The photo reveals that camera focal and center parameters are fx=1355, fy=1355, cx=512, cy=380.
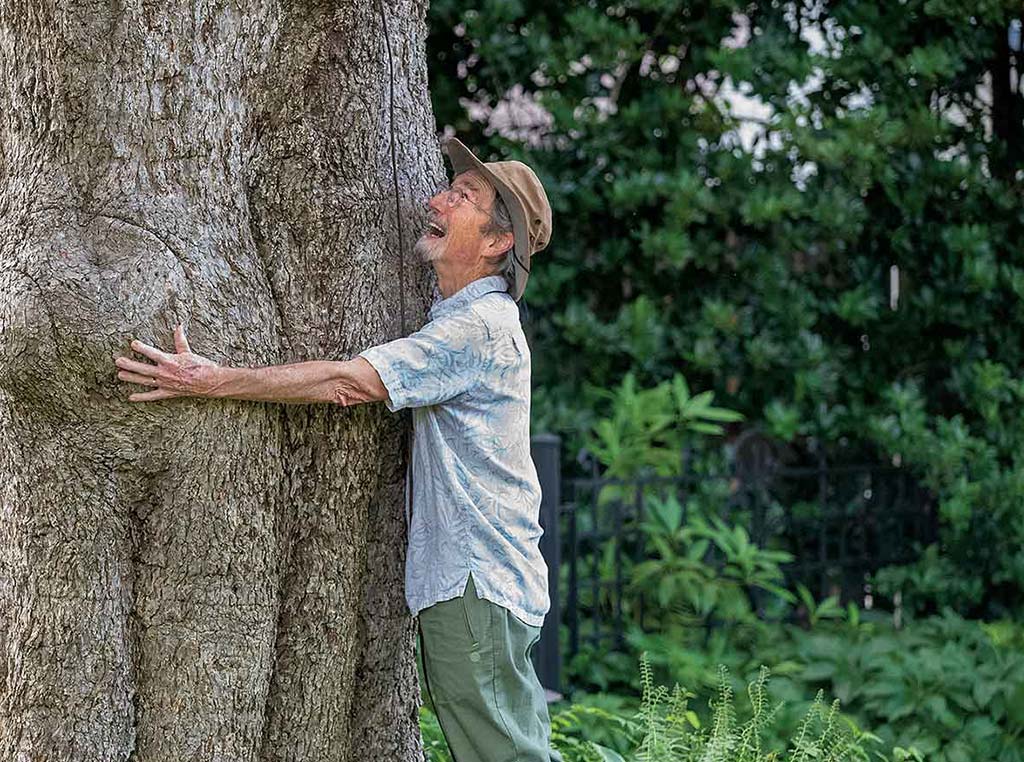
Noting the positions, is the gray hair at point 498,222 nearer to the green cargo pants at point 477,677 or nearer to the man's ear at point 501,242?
the man's ear at point 501,242

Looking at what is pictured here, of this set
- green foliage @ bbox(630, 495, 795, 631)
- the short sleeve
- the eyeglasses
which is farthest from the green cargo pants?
green foliage @ bbox(630, 495, 795, 631)

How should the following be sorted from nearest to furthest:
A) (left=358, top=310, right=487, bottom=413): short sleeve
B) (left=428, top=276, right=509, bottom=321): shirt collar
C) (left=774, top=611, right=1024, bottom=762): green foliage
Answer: (left=358, top=310, right=487, bottom=413): short sleeve < (left=428, top=276, right=509, bottom=321): shirt collar < (left=774, top=611, right=1024, bottom=762): green foliage

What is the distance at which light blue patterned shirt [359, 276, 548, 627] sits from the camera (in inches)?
119

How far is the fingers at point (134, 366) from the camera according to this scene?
2.79 m

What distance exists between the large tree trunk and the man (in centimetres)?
17

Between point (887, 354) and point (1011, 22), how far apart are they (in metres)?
1.70

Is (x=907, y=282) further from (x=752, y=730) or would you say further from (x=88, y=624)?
(x=88, y=624)

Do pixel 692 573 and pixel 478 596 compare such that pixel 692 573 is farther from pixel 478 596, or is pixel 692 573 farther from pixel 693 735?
pixel 478 596

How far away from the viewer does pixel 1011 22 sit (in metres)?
6.46

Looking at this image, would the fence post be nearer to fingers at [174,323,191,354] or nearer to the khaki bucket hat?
the khaki bucket hat

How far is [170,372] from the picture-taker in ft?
9.23

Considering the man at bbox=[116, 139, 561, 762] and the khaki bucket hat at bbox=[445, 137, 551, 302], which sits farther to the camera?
the khaki bucket hat at bbox=[445, 137, 551, 302]

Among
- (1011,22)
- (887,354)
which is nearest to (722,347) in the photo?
(887,354)

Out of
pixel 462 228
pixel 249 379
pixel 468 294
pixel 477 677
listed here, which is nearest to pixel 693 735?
pixel 477 677
